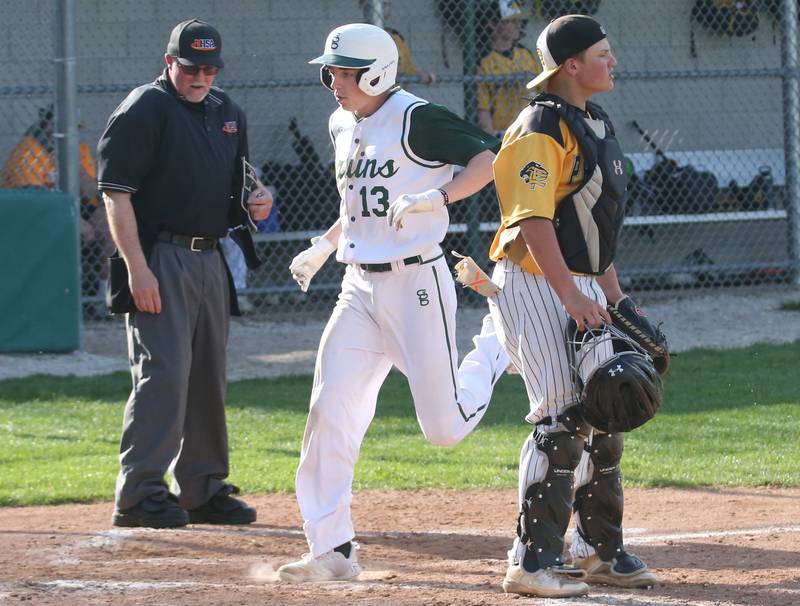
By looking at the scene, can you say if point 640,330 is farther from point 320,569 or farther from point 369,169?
point 320,569

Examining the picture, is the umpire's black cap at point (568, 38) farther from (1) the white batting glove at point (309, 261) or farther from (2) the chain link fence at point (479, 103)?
(2) the chain link fence at point (479, 103)

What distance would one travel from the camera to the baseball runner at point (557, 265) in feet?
14.0

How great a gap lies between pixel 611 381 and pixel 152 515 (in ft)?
7.37

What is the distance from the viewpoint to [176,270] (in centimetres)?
570

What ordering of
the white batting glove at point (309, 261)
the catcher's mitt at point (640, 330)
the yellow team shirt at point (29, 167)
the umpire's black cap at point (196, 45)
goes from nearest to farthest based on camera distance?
the catcher's mitt at point (640, 330)
the white batting glove at point (309, 261)
the umpire's black cap at point (196, 45)
the yellow team shirt at point (29, 167)

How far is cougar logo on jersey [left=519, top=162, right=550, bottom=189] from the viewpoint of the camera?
13.9 ft

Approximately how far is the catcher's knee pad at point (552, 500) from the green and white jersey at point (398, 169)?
850mm

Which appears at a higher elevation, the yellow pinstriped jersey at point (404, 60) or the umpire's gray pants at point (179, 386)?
the yellow pinstriped jersey at point (404, 60)

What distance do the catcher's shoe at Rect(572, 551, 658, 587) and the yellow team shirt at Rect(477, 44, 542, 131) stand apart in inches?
289

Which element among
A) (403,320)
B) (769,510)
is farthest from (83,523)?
(769,510)

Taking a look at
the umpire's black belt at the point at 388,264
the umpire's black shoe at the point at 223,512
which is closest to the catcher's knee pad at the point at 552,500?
the umpire's black belt at the point at 388,264

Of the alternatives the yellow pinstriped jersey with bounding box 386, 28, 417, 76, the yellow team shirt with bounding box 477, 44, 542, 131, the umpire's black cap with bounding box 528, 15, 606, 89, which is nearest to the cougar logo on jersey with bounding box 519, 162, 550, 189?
the umpire's black cap with bounding box 528, 15, 606, 89

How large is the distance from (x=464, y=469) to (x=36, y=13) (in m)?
6.70

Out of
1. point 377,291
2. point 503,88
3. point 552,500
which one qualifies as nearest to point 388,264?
point 377,291
